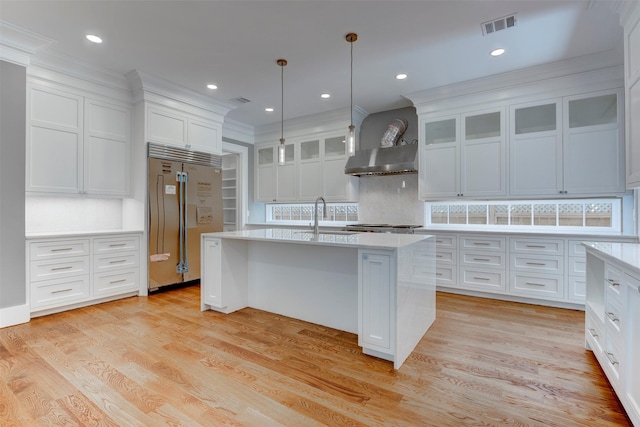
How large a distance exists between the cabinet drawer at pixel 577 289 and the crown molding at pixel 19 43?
6043mm

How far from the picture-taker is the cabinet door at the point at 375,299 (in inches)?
84.6

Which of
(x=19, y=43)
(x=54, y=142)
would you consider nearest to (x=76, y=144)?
(x=54, y=142)

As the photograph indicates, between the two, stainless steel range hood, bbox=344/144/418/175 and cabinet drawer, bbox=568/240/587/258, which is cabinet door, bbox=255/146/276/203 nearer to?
stainless steel range hood, bbox=344/144/418/175

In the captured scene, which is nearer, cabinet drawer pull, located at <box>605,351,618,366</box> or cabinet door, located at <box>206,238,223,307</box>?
cabinet drawer pull, located at <box>605,351,618,366</box>

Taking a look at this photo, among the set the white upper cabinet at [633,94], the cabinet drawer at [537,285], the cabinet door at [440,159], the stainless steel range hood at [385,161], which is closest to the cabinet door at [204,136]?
the stainless steel range hood at [385,161]

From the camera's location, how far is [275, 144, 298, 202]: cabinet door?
19.0 ft

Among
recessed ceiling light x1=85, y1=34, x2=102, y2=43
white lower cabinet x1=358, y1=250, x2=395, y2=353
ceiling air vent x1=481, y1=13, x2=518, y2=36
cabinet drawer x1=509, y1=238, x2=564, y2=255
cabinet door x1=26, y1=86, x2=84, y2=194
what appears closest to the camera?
white lower cabinet x1=358, y1=250, x2=395, y2=353

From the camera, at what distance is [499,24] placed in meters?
2.77

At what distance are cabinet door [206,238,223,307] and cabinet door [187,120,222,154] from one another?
2.02m

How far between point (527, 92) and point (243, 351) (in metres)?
4.31

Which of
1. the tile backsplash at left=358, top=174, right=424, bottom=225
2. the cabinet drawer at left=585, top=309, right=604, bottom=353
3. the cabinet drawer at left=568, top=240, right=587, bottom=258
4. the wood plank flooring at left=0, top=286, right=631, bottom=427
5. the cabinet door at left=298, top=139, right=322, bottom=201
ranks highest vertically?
the cabinet door at left=298, top=139, right=322, bottom=201

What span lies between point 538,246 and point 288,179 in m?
4.08

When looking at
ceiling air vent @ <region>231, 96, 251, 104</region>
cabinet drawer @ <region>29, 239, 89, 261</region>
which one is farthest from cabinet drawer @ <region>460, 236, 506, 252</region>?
cabinet drawer @ <region>29, 239, 89, 261</region>

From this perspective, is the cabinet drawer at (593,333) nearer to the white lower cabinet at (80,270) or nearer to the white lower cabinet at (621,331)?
the white lower cabinet at (621,331)
